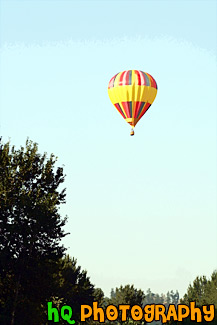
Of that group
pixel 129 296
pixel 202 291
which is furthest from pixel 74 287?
pixel 202 291

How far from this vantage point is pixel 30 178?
159 feet

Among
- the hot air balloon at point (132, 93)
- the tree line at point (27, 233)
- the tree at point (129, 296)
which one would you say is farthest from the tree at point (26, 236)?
the tree at point (129, 296)

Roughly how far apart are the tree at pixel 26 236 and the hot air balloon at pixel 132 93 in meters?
19.7

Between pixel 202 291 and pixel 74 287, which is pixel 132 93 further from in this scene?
pixel 202 291

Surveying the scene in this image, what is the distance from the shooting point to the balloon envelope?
66.2 meters

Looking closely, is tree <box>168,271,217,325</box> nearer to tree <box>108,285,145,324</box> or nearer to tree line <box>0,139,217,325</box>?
tree <box>108,285,145,324</box>

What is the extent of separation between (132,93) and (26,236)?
2452 cm

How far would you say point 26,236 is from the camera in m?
46.5

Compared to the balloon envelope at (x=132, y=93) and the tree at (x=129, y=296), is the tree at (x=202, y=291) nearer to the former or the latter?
the tree at (x=129, y=296)

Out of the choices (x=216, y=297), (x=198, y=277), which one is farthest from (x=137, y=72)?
(x=198, y=277)

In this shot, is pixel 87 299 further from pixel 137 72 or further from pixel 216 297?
pixel 216 297

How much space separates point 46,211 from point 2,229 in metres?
3.36

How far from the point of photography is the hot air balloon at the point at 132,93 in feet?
217

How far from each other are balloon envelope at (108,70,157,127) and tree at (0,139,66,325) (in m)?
19.7
